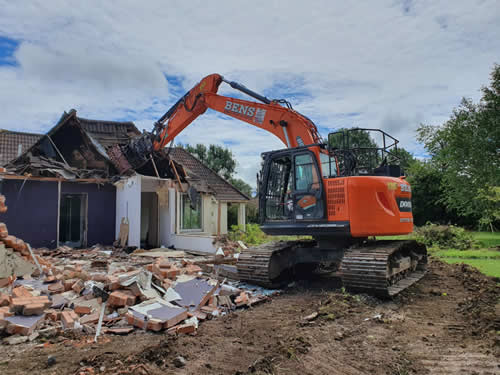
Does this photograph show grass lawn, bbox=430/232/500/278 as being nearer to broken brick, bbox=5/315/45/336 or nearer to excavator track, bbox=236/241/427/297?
excavator track, bbox=236/241/427/297

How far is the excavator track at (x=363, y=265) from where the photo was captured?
5.76m

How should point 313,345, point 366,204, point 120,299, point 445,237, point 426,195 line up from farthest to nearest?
1. point 426,195
2. point 445,237
3. point 366,204
4. point 120,299
5. point 313,345

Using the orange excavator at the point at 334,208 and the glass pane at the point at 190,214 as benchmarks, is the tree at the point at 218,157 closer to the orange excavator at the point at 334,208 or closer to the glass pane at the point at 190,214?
the glass pane at the point at 190,214

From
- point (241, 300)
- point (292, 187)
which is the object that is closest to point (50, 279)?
point (241, 300)

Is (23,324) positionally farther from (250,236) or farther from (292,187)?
(250,236)

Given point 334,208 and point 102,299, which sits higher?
point 334,208

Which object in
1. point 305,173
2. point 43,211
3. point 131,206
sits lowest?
point 43,211

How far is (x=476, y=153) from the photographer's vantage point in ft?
51.8

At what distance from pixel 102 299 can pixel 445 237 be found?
1282 cm

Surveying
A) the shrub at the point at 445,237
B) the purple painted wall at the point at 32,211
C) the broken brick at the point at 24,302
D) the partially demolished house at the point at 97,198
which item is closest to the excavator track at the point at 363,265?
the broken brick at the point at 24,302

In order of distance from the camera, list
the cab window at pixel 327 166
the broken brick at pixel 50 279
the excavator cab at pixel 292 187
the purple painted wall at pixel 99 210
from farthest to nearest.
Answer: the purple painted wall at pixel 99 210 < the broken brick at pixel 50 279 < the cab window at pixel 327 166 < the excavator cab at pixel 292 187

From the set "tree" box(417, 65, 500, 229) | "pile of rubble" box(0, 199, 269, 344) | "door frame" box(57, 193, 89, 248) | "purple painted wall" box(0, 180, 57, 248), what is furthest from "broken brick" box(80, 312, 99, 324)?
"tree" box(417, 65, 500, 229)

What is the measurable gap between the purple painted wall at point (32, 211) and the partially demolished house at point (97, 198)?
0.10 feet

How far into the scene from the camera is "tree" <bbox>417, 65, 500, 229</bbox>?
50.1 feet
